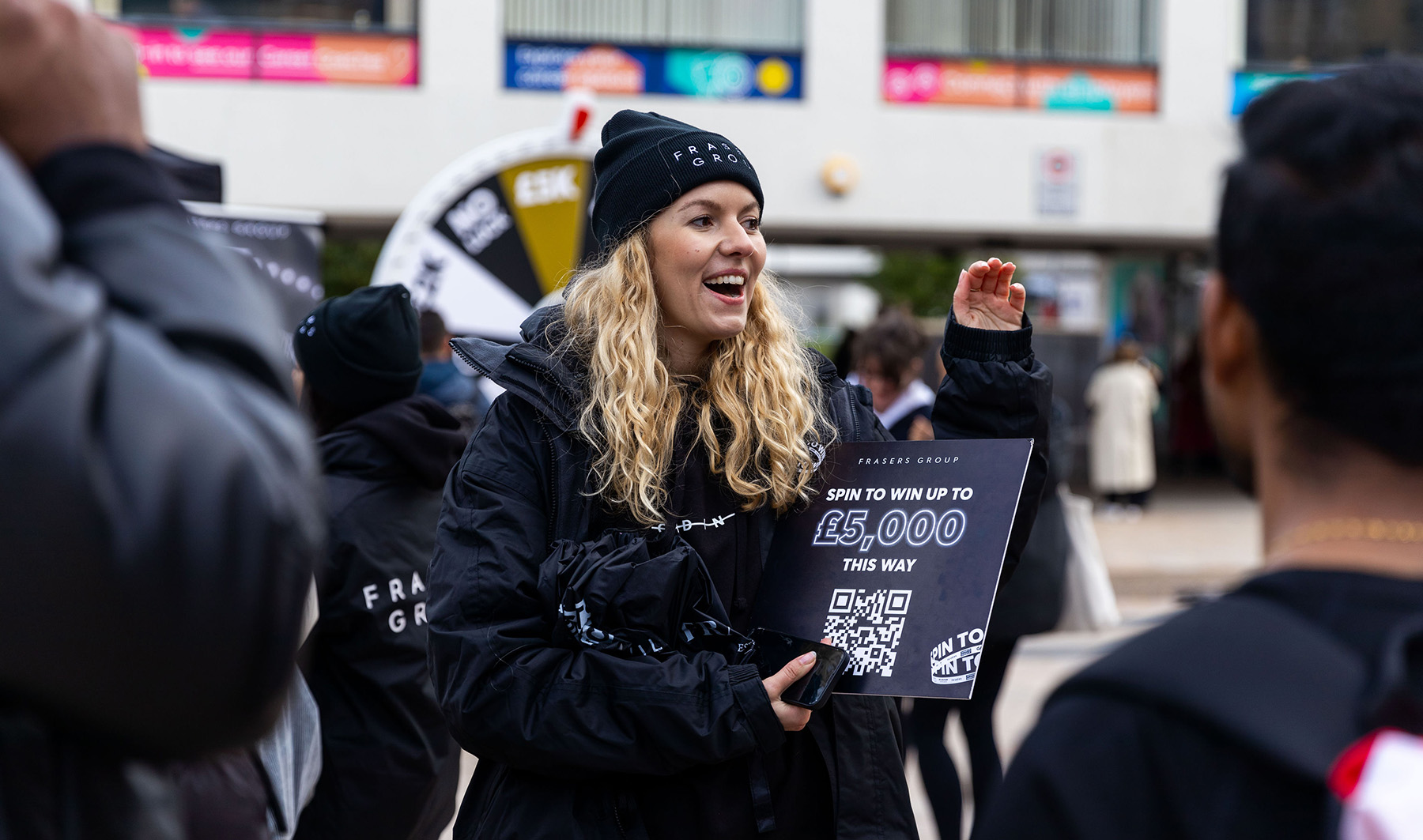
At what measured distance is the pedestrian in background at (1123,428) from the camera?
1495 centimetres

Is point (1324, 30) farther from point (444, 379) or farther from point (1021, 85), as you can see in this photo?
point (444, 379)

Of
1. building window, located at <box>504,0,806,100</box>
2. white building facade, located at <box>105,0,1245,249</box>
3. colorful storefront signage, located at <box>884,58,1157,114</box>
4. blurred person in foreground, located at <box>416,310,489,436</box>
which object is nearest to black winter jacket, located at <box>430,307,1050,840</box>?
blurred person in foreground, located at <box>416,310,489,436</box>

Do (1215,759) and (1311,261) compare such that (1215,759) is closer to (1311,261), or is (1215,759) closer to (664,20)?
(1311,261)

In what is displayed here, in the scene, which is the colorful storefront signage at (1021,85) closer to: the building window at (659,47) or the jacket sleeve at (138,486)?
the building window at (659,47)

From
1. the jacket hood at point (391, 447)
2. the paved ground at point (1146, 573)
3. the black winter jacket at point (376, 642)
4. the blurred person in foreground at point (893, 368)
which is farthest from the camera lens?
the paved ground at point (1146, 573)

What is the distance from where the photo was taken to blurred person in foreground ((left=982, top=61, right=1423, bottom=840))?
3.28ft

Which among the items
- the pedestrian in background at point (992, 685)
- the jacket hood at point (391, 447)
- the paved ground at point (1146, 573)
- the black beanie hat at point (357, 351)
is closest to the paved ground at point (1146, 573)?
the paved ground at point (1146, 573)

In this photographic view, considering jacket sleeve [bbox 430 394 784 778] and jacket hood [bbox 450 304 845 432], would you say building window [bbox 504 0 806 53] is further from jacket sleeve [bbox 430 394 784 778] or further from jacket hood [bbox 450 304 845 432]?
jacket sleeve [bbox 430 394 784 778]

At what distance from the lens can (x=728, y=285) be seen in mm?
2604

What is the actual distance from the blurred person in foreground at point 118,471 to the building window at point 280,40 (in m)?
13.0

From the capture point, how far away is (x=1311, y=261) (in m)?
1.06

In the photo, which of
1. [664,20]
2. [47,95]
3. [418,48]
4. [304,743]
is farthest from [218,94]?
[47,95]

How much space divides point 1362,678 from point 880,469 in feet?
4.49

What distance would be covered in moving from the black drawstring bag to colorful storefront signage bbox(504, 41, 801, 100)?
40.2 ft
